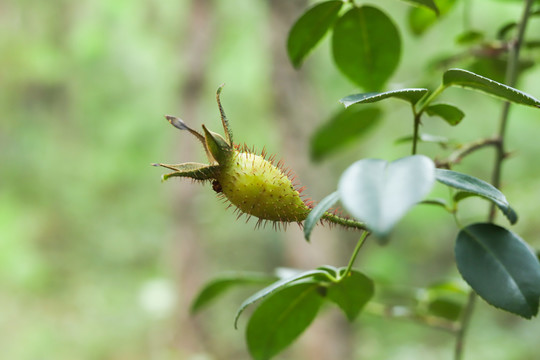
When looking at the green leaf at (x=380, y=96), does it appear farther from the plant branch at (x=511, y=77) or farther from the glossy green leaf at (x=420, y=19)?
the glossy green leaf at (x=420, y=19)

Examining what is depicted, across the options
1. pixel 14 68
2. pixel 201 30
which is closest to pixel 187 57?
pixel 201 30

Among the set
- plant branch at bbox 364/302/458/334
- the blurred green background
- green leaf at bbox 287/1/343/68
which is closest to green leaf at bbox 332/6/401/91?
green leaf at bbox 287/1/343/68

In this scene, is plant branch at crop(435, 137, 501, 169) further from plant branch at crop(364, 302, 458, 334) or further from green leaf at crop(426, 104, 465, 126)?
plant branch at crop(364, 302, 458, 334)

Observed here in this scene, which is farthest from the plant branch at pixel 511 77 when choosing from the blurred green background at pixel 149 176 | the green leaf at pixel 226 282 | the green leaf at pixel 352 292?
the blurred green background at pixel 149 176

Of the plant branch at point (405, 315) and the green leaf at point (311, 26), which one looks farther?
the plant branch at point (405, 315)

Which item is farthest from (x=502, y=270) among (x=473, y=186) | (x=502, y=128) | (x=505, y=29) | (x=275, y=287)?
(x=505, y=29)

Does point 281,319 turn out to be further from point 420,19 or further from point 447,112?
point 420,19

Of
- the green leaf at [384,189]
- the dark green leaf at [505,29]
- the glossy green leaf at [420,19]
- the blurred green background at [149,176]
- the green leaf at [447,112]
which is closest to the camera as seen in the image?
the green leaf at [384,189]
